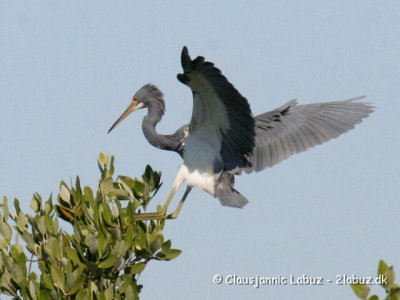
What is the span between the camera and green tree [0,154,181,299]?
6410 mm

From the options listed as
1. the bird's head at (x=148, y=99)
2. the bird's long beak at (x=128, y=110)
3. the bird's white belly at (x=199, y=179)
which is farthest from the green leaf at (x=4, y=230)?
the bird's long beak at (x=128, y=110)

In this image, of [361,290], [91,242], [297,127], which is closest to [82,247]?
[91,242]

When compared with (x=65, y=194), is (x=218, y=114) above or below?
above

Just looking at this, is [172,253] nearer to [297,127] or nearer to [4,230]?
[4,230]

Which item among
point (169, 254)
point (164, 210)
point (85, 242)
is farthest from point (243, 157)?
point (85, 242)

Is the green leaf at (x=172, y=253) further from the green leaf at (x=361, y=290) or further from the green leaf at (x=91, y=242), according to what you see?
the green leaf at (x=361, y=290)

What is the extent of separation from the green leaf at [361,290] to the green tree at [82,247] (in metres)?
1.82

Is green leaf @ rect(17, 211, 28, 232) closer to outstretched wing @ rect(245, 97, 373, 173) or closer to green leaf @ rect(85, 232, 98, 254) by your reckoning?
green leaf @ rect(85, 232, 98, 254)

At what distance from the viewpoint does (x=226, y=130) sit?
9.05 metres

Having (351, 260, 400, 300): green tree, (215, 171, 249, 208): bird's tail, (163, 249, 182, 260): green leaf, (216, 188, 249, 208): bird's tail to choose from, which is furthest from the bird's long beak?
(351, 260, 400, 300): green tree

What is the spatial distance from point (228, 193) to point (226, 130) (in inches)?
27.9

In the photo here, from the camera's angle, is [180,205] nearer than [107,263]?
No

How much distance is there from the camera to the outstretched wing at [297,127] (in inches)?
376

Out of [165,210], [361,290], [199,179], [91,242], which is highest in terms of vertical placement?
[199,179]
